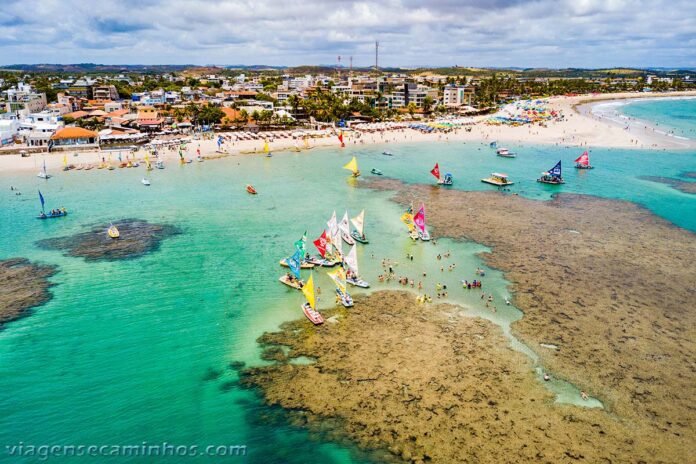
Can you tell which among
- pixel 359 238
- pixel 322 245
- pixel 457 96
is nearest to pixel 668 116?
pixel 457 96

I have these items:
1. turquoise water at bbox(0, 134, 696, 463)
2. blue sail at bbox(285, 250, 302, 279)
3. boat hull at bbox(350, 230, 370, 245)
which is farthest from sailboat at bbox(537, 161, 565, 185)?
blue sail at bbox(285, 250, 302, 279)

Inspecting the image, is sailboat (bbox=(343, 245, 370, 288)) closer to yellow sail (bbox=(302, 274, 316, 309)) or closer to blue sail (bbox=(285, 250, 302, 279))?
blue sail (bbox=(285, 250, 302, 279))

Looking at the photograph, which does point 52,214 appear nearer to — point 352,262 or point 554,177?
point 352,262

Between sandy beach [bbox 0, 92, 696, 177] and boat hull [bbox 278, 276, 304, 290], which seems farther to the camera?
sandy beach [bbox 0, 92, 696, 177]

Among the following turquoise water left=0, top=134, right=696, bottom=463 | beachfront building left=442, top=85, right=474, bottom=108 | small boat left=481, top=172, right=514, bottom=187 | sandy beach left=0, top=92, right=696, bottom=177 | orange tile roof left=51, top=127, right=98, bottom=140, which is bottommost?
turquoise water left=0, top=134, right=696, bottom=463

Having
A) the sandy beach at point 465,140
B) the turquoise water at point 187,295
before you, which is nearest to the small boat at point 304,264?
the turquoise water at point 187,295

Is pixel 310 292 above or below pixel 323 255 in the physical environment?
above

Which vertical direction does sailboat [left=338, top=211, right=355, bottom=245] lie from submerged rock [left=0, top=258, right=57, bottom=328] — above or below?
above
